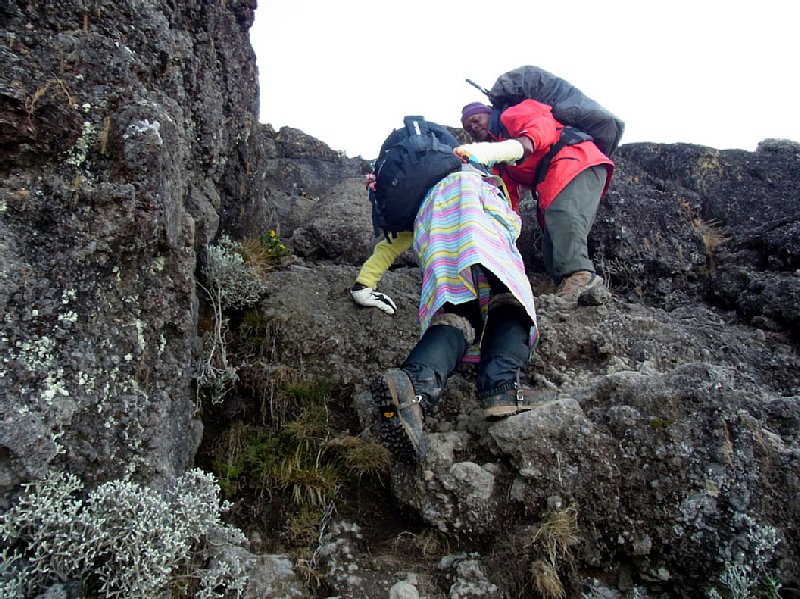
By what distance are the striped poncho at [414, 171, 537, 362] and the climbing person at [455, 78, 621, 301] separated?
4.37ft

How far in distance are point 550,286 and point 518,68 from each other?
2257 millimetres

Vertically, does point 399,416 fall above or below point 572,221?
below

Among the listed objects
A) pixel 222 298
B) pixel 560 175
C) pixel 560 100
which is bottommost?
pixel 222 298

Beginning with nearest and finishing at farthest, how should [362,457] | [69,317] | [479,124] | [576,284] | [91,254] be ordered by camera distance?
1. [69,317]
2. [91,254]
3. [362,457]
4. [576,284]
5. [479,124]

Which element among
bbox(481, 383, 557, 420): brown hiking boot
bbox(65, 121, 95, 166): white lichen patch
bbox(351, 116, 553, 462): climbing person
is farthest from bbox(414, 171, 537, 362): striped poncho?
bbox(65, 121, 95, 166): white lichen patch

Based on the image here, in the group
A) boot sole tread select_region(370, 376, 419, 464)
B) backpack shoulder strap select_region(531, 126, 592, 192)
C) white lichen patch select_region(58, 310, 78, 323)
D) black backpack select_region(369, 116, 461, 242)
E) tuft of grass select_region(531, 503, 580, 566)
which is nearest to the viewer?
white lichen patch select_region(58, 310, 78, 323)

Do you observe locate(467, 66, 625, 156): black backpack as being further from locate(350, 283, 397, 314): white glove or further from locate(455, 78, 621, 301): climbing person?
locate(350, 283, 397, 314): white glove

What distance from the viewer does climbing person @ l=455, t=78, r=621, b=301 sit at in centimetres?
571

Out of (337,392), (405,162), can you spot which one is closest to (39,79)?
(405,162)

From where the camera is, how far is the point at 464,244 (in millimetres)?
4102

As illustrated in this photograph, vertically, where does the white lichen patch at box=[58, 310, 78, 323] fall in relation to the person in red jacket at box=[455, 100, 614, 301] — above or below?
below

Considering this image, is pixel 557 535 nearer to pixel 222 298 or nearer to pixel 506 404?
pixel 506 404

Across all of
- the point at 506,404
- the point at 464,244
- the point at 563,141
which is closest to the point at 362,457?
the point at 506,404

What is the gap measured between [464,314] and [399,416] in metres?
1.20
